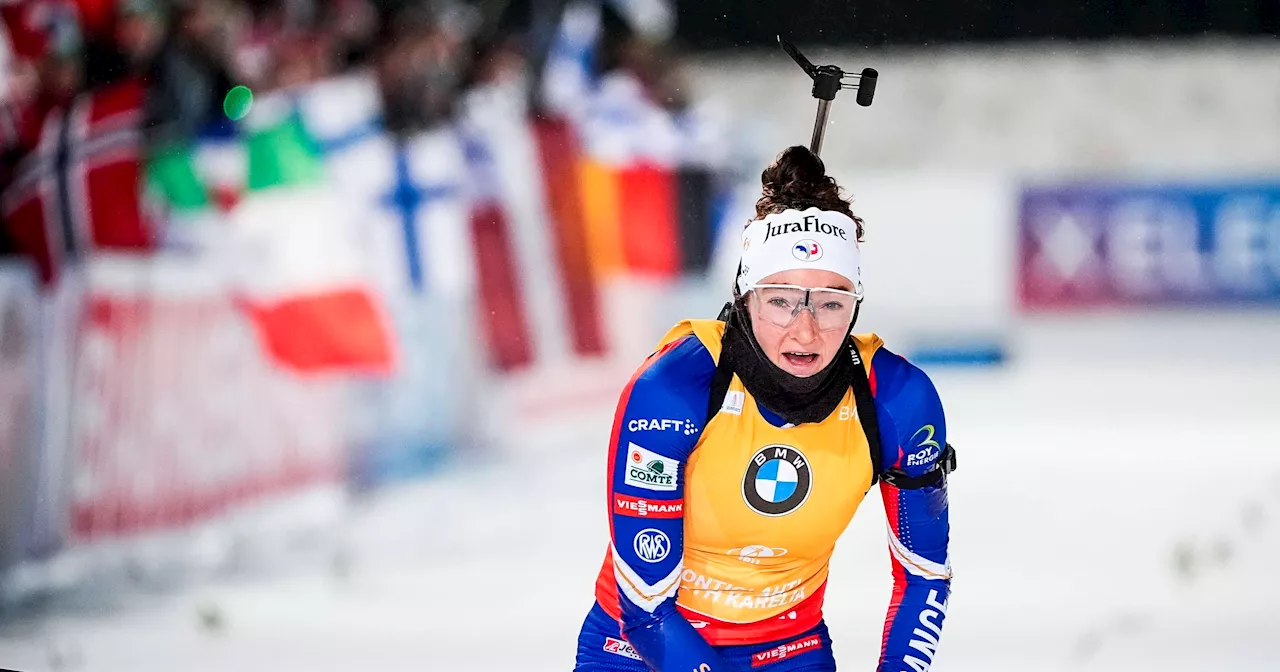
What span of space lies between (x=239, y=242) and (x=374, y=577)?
1.40 metres

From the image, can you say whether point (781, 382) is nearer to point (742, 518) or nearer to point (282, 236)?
point (742, 518)

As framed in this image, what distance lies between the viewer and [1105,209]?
4.54 m

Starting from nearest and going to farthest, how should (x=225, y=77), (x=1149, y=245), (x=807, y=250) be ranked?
(x=807, y=250), (x=1149, y=245), (x=225, y=77)

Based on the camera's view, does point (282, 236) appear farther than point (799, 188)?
Yes

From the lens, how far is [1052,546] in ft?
15.0

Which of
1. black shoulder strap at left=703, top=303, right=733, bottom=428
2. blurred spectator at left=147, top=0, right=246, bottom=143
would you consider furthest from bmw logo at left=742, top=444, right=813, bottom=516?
blurred spectator at left=147, top=0, right=246, bottom=143

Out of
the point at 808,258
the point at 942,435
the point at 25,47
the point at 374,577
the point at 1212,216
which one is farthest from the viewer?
the point at 25,47

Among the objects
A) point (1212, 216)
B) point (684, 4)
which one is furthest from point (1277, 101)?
point (684, 4)

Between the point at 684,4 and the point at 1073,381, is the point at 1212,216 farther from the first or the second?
the point at 684,4

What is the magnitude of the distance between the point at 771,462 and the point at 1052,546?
105 inches

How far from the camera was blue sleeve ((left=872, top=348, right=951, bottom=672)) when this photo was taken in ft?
7.41

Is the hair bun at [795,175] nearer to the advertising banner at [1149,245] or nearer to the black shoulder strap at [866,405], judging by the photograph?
the black shoulder strap at [866,405]

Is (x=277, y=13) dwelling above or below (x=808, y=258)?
above

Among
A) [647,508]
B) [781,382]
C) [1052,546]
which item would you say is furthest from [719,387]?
[1052,546]
